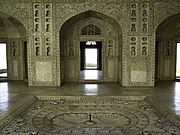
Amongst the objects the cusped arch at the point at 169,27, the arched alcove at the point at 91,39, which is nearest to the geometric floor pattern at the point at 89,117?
the arched alcove at the point at 91,39

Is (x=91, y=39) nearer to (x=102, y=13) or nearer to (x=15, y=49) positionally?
(x=102, y=13)

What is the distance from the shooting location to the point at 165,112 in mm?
4473

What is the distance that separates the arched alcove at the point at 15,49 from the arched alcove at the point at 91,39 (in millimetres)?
2114

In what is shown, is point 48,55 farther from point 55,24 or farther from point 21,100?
point 21,100

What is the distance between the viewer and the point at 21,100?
5516 millimetres

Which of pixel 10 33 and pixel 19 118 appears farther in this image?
pixel 10 33

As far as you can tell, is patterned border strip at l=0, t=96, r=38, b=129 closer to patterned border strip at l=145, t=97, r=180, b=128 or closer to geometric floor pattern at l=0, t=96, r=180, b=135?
geometric floor pattern at l=0, t=96, r=180, b=135

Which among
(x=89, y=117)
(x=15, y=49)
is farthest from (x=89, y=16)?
(x=89, y=117)

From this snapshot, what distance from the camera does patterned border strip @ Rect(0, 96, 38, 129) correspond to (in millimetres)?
3928

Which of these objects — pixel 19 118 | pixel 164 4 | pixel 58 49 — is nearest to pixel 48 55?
pixel 58 49

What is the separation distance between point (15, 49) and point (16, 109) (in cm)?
562

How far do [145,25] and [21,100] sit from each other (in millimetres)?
5265

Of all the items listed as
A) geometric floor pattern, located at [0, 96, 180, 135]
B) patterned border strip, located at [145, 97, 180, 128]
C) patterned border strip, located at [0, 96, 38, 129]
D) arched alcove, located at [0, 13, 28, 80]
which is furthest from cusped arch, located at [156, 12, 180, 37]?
arched alcove, located at [0, 13, 28, 80]

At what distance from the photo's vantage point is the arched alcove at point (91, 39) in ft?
29.1
